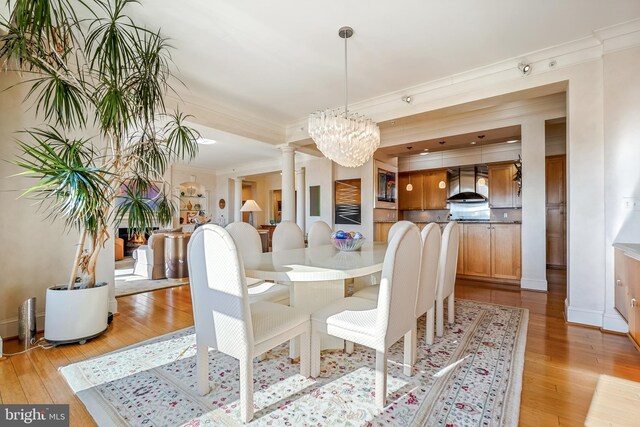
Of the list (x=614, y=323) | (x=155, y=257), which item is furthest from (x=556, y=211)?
(x=155, y=257)

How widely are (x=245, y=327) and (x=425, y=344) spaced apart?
1570mm

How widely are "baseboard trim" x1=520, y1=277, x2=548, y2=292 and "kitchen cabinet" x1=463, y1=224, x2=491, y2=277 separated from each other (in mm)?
511

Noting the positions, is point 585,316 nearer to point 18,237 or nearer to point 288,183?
point 288,183

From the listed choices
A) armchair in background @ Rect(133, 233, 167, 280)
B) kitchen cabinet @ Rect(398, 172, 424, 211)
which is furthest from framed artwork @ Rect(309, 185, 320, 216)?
armchair in background @ Rect(133, 233, 167, 280)

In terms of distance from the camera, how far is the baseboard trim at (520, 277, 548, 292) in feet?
13.2

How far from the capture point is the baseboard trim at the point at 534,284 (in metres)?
4.03

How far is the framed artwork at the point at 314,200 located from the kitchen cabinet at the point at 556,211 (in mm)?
4624

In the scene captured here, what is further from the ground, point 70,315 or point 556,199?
point 556,199

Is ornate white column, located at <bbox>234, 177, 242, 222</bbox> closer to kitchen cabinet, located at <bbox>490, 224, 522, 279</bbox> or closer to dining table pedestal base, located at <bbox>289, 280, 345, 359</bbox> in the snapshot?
kitchen cabinet, located at <bbox>490, 224, 522, 279</bbox>

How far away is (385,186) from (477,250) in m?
2.14

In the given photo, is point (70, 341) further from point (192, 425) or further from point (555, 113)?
point (555, 113)

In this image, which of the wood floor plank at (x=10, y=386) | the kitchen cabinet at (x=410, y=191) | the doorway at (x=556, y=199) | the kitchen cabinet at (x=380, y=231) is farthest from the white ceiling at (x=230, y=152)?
the doorway at (x=556, y=199)

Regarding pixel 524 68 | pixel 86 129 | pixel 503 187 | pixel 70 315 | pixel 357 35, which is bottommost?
pixel 70 315

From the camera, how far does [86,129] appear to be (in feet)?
9.48
